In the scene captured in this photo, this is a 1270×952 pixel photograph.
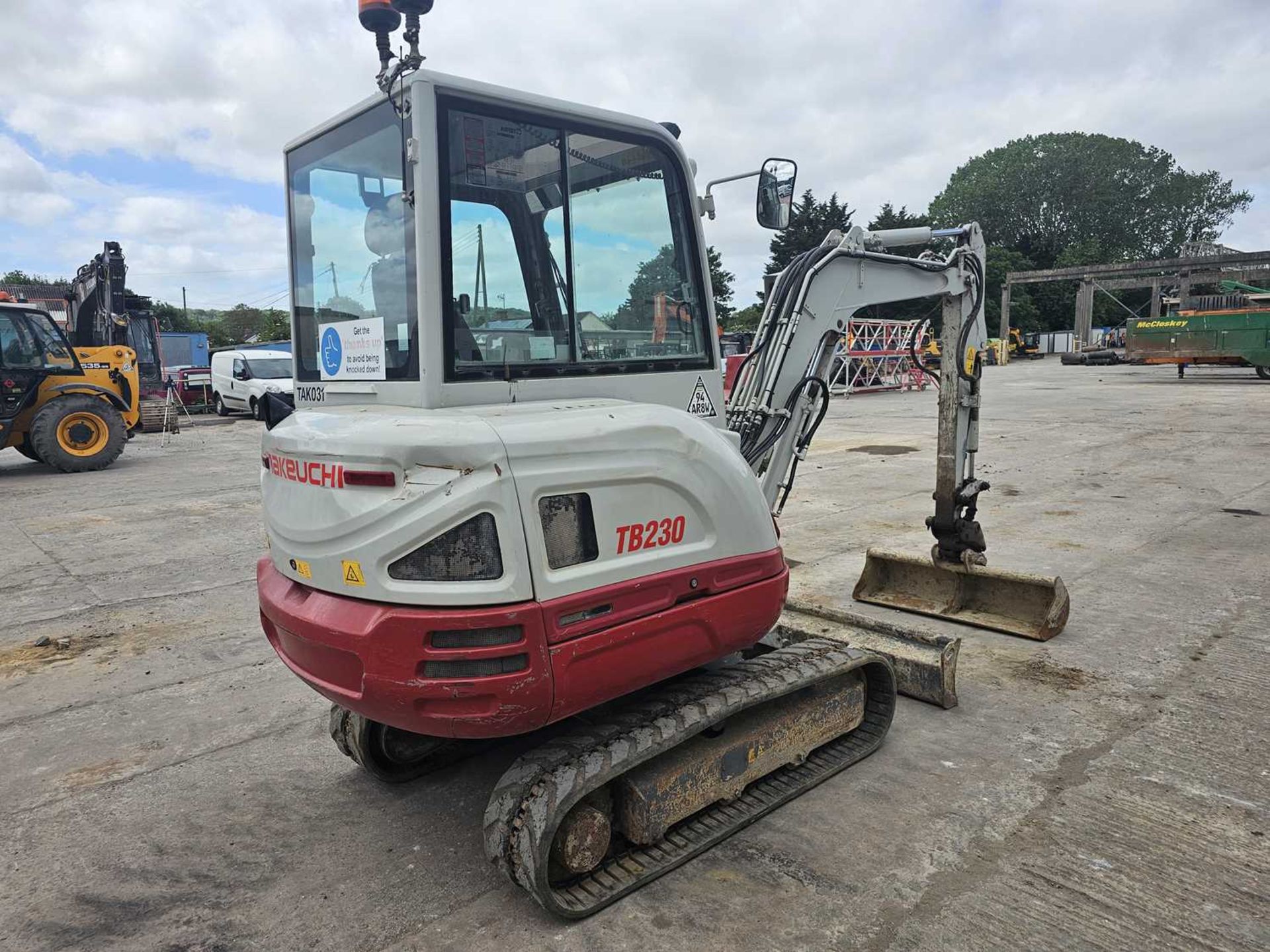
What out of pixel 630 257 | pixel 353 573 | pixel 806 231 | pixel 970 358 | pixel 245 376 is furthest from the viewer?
pixel 806 231

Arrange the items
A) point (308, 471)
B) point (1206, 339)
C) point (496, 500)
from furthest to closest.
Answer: point (1206, 339)
point (308, 471)
point (496, 500)

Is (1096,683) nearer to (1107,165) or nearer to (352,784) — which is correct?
(352,784)

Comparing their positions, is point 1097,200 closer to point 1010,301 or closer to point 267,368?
point 1010,301

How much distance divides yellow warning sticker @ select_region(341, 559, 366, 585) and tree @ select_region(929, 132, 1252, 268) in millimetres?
72776

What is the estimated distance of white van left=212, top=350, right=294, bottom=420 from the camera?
22094 mm

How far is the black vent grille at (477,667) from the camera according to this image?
2.54 meters

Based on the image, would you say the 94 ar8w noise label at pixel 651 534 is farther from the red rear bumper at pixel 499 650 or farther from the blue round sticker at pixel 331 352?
the blue round sticker at pixel 331 352

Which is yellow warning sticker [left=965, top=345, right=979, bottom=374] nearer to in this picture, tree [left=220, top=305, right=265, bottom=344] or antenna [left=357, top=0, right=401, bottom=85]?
antenna [left=357, top=0, right=401, bottom=85]

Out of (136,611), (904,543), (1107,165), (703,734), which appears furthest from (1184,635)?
(1107,165)

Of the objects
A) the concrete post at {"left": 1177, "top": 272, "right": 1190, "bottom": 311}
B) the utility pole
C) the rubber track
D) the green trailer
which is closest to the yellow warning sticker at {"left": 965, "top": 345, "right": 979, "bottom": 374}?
the rubber track

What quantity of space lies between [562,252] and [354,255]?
804 mm

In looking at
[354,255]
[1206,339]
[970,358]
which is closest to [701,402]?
[354,255]

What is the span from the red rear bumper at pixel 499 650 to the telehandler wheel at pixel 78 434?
12.1m

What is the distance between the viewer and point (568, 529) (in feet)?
8.84
